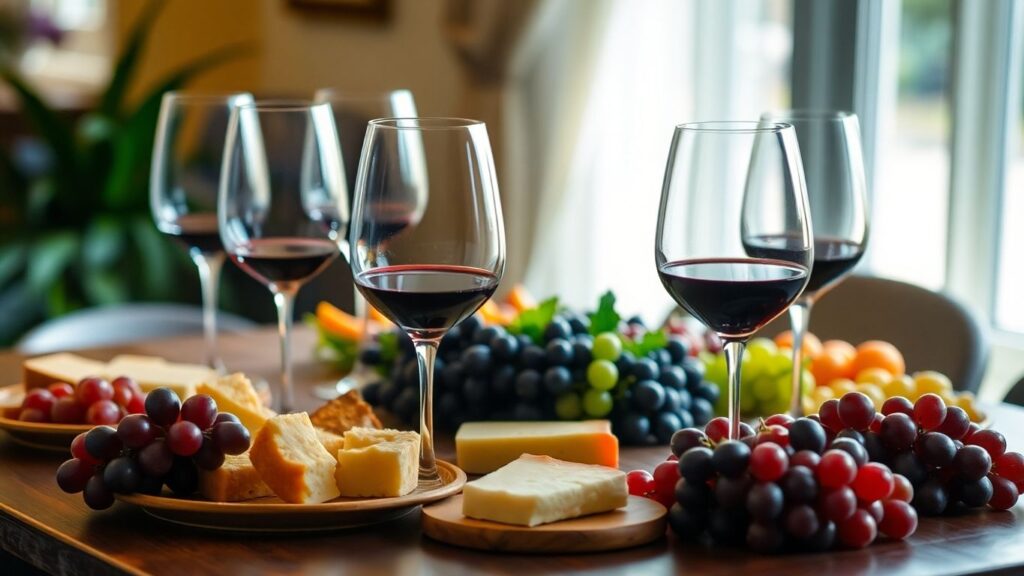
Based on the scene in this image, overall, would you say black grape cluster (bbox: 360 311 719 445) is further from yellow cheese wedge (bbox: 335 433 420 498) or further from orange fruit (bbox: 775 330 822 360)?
yellow cheese wedge (bbox: 335 433 420 498)

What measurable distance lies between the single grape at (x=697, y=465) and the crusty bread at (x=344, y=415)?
36 centimetres

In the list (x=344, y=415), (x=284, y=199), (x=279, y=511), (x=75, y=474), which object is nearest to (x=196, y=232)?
(x=284, y=199)

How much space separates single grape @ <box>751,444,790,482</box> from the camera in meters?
0.96

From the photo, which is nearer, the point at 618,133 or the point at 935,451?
the point at 935,451

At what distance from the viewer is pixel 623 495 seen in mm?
1045

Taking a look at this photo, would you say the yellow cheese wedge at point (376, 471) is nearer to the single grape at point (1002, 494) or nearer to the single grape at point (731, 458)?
the single grape at point (731, 458)

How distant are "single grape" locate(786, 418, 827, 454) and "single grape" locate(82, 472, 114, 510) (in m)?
0.55

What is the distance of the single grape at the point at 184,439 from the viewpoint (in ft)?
3.44

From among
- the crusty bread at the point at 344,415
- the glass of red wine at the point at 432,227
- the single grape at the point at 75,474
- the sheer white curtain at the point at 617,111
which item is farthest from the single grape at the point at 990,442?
the sheer white curtain at the point at 617,111

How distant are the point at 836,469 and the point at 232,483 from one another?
0.47 metres

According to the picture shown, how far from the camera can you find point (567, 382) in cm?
137

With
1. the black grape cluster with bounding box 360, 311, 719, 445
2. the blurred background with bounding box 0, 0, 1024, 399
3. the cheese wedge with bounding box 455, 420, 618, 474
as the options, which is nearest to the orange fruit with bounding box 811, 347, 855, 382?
the black grape cluster with bounding box 360, 311, 719, 445

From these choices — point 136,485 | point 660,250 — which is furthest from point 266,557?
point 660,250

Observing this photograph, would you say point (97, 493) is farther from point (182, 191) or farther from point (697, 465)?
point (182, 191)
